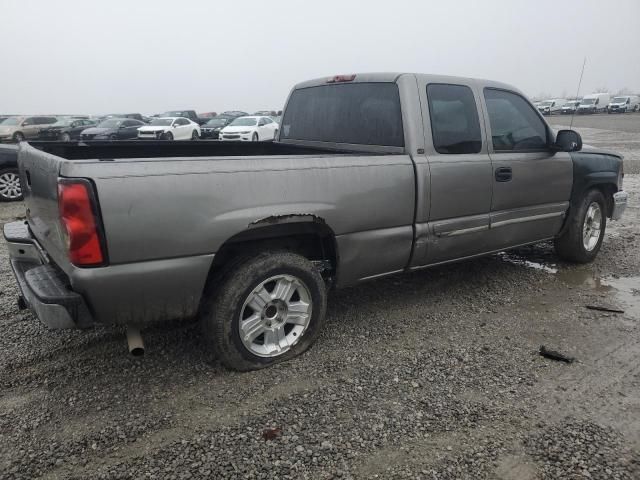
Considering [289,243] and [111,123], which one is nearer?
[289,243]

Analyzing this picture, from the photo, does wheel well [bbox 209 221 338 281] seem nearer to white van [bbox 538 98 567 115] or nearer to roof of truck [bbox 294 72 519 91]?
roof of truck [bbox 294 72 519 91]

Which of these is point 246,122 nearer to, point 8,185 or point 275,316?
point 8,185

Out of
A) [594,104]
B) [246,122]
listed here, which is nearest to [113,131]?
[246,122]

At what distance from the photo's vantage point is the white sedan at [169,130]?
24.4 meters

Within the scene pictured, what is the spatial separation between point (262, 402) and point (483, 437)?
120 cm

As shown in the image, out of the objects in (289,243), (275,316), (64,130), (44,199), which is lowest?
(64,130)

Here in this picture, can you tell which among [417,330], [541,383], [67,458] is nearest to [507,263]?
[417,330]

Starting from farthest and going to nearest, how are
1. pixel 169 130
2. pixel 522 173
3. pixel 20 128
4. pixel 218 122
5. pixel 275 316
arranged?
pixel 218 122
pixel 20 128
pixel 169 130
pixel 522 173
pixel 275 316

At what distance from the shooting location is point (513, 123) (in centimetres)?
436

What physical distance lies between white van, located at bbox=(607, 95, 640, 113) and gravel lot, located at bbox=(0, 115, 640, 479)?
60.5 metres

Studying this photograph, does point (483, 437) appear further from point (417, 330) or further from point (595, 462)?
point (417, 330)

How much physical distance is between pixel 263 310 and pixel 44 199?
1424mm

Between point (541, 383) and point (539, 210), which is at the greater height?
point (539, 210)

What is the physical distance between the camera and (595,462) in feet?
7.66
